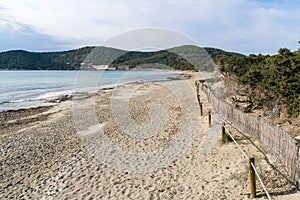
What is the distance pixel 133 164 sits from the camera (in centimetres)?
834

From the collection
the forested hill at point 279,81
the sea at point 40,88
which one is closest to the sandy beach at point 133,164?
the forested hill at point 279,81

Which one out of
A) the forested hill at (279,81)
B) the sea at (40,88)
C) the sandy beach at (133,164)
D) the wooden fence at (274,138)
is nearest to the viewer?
the wooden fence at (274,138)

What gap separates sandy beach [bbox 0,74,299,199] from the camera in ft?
20.9

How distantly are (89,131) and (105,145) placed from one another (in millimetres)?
2796

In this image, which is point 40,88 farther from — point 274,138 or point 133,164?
point 274,138

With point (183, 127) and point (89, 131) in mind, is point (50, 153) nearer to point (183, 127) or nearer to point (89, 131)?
point (89, 131)

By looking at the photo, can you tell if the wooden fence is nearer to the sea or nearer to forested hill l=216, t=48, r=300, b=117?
forested hill l=216, t=48, r=300, b=117

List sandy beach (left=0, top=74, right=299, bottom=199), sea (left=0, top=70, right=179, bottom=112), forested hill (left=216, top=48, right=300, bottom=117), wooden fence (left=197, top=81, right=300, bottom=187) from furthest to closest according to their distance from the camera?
sea (left=0, top=70, right=179, bottom=112) → forested hill (left=216, top=48, right=300, bottom=117) → sandy beach (left=0, top=74, right=299, bottom=199) → wooden fence (left=197, top=81, right=300, bottom=187)

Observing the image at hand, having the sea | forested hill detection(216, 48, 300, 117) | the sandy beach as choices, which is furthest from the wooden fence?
the sea

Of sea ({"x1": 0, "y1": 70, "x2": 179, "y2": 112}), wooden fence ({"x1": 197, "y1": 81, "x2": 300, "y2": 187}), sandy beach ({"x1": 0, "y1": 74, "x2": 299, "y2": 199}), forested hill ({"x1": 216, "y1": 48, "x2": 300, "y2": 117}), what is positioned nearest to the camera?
wooden fence ({"x1": 197, "y1": 81, "x2": 300, "y2": 187})

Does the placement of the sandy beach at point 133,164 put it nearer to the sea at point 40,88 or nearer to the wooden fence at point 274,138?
the wooden fence at point 274,138

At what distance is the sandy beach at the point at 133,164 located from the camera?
20.9 feet

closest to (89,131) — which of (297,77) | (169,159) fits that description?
(169,159)

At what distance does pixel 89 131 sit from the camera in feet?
43.2
